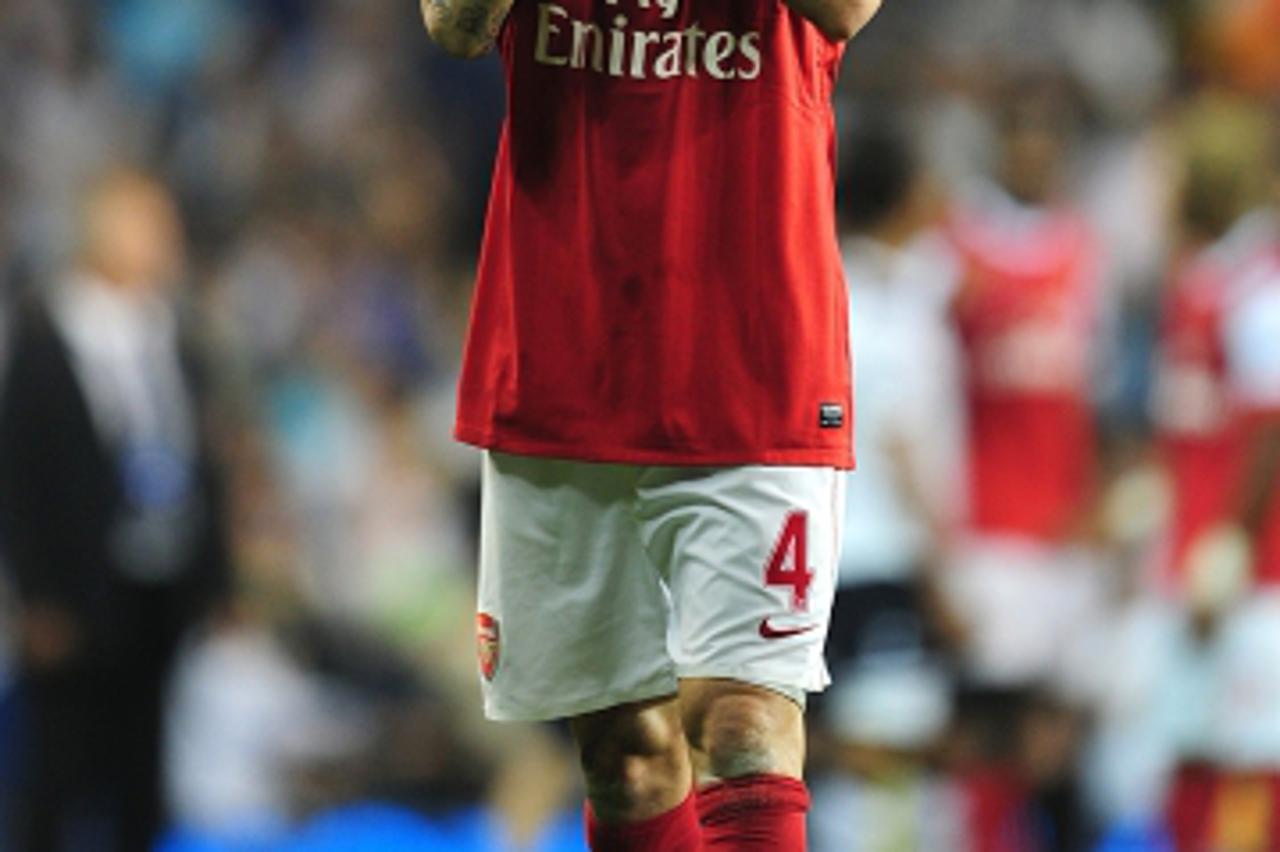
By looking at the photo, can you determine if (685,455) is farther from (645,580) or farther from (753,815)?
(753,815)

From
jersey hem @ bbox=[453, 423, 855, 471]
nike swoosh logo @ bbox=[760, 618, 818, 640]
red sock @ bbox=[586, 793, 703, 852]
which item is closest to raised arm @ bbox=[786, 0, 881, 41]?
jersey hem @ bbox=[453, 423, 855, 471]

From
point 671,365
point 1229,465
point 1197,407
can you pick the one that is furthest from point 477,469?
point 671,365

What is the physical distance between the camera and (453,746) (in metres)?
8.80

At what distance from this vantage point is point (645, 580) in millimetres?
3873

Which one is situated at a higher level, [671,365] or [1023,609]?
[671,365]

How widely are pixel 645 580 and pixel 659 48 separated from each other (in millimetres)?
785

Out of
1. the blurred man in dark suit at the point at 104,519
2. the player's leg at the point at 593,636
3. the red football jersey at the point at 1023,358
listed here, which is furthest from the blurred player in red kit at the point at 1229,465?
the player's leg at the point at 593,636

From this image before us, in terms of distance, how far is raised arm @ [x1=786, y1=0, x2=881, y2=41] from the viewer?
11.5 ft

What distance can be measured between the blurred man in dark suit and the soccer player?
344 centimetres

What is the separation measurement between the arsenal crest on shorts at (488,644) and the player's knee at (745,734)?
0.41 m

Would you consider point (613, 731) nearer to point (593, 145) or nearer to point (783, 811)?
point (783, 811)

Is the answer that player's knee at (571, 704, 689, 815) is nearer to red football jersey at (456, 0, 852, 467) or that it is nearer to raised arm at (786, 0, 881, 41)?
red football jersey at (456, 0, 852, 467)

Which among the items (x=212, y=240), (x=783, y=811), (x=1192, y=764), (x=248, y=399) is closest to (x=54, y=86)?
(x=212, y=240)

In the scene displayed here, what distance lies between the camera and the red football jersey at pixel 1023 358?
752cm
